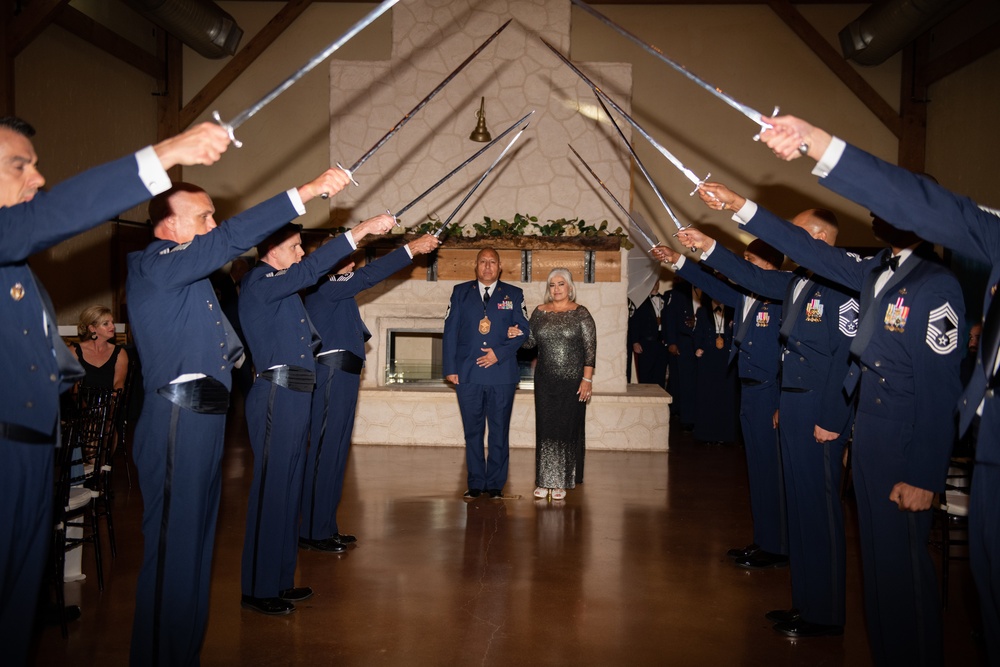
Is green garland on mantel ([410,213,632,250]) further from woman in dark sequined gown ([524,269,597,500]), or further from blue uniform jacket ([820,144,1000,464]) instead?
blue uniform jacket ([820,144,1000,464])

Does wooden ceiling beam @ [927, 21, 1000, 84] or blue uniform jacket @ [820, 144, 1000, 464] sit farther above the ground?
wooden ceiling beam @ [927, 21, 1000, 84]

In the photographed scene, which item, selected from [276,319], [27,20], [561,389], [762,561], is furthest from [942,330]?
[27,20]

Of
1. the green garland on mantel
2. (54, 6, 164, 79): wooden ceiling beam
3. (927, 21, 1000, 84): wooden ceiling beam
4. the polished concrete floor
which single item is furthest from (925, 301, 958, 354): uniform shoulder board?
(54, 6, 164, 79): wooden ceiling beam

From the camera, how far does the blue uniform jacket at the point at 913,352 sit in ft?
8.34

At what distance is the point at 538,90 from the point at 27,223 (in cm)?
761

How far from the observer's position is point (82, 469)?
159 inches

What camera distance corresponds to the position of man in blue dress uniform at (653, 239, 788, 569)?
4.23 meters

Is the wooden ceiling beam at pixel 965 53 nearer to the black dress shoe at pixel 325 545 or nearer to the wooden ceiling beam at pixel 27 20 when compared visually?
the black dress shoe at pixel 325 545

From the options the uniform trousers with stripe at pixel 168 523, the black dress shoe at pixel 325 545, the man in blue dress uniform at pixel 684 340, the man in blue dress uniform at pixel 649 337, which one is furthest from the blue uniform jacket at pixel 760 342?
the man in blue dress uniform at pixel 649 337

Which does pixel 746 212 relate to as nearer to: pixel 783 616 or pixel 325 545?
pixel 783 616

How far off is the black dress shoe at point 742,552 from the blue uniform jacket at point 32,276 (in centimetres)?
349

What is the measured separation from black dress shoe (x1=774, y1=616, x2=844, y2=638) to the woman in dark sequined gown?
253 centimetres

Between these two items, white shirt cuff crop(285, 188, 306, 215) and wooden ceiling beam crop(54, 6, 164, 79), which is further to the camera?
wooden ceiling beam crop(54, 6, 164, 79)

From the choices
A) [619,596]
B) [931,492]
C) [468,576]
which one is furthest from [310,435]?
[931,492]
